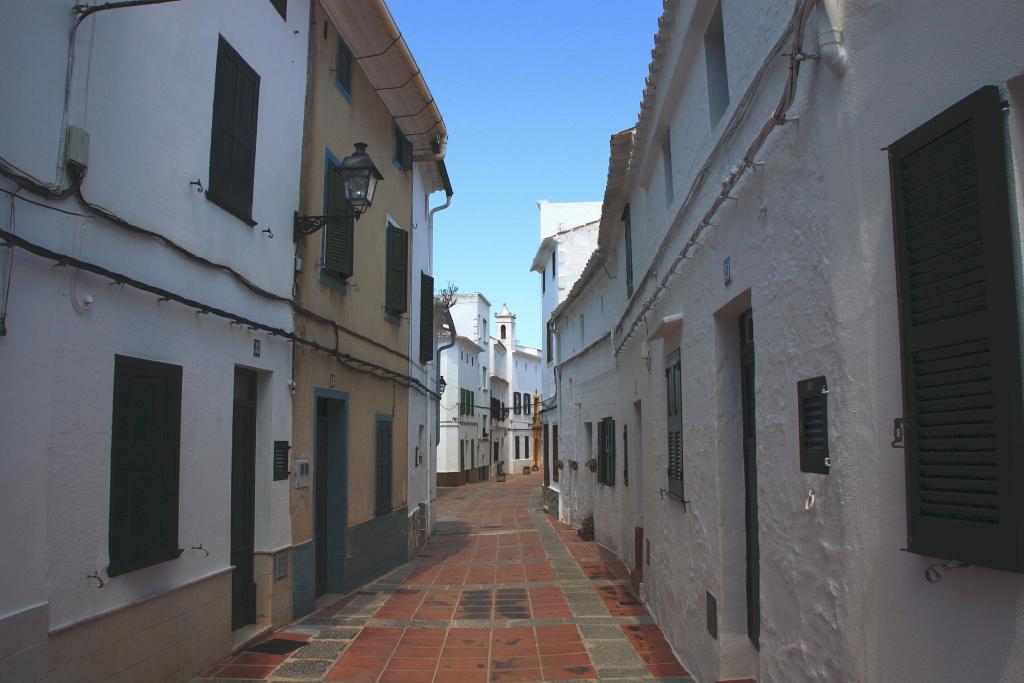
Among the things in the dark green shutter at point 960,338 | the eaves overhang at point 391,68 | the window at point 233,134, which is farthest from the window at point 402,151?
the dark green shutter at point 960,338

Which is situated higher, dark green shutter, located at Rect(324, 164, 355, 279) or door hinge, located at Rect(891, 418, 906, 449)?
dark green shutter, located at Rect(324, 164, 355, 279)

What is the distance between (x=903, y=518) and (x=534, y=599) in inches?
278

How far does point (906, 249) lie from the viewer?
262 centimetres

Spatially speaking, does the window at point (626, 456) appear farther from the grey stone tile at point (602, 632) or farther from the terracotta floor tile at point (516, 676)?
the terracotta floor tile at point (516, 676)

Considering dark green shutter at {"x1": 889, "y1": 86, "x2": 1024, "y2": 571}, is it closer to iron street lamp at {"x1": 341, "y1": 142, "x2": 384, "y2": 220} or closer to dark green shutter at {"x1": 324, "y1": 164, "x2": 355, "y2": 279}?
iron street lamp at {"x1": 341, "y1": 142, "x2": 384, "y2": 220}

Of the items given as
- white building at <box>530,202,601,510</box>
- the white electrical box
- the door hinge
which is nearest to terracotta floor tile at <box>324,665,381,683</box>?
the white electrical box

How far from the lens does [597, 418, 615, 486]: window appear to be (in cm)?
1249

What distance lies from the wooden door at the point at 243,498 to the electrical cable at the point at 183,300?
0.53 metres

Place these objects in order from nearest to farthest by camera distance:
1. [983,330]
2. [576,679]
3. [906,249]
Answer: [983,330]
[906,249]
[576,679]

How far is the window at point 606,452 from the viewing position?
12.5 metres

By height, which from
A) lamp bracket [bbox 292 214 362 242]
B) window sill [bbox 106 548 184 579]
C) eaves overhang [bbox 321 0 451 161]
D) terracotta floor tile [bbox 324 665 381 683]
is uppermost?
eaves overhang [bbox 321 0 451 161]

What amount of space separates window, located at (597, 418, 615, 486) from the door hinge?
381 inches

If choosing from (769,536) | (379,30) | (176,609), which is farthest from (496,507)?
(769,536)

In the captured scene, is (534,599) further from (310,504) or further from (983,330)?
(983,330)
